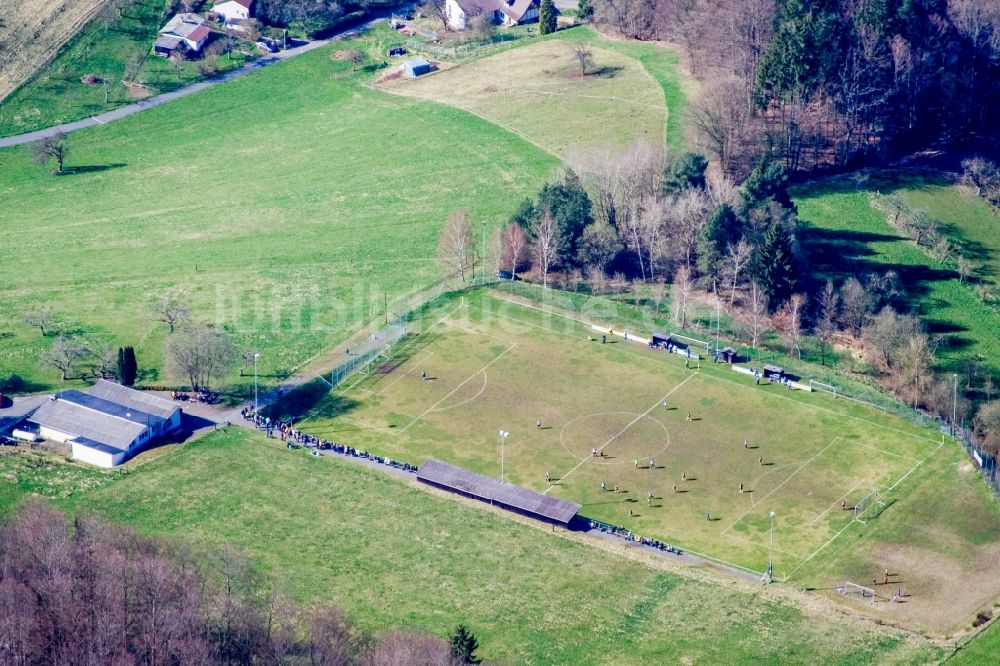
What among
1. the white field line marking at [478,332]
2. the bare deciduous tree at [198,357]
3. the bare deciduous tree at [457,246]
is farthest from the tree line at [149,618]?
the bare deciduous tree at [457,246]

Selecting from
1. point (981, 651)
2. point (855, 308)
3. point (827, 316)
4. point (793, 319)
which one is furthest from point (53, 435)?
point (981, 651)

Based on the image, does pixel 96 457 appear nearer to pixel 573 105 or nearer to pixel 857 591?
pixel 857 591

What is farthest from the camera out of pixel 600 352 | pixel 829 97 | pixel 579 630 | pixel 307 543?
pixel 829 97

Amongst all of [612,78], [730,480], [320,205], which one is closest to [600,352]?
[730,480]

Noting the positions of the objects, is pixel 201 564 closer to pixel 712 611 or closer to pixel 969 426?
pixel 712 611

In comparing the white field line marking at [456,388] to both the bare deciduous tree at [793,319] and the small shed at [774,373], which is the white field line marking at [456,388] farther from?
the bare deciduous tree at [793,319]

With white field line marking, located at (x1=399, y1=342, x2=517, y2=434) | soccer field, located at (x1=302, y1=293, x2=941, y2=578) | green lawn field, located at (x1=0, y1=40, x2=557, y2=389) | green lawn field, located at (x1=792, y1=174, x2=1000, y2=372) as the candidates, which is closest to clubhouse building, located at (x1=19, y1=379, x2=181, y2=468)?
green lawn field, located at (x1=0, y1=40, x2=557, y2=389)
